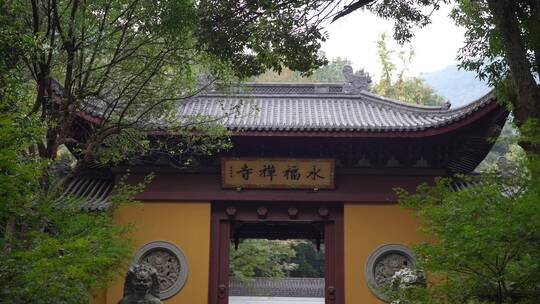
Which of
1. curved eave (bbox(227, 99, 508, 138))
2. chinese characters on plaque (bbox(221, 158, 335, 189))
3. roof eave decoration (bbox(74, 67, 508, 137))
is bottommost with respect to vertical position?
chinese characters on plaque (bbox(221, 158, 335, 189))

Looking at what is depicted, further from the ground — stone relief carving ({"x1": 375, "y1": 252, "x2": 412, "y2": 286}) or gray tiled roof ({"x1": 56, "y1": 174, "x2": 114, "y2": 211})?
gray tiled roof ({"x1": 56, "y1": 174, "x2": 114, "y2": 211})

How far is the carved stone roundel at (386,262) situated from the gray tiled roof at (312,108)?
1.90 metres

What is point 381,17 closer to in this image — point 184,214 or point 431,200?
point 431,200

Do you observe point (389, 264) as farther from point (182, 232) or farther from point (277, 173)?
point (182, 232)

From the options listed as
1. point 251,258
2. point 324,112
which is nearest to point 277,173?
point 324,112

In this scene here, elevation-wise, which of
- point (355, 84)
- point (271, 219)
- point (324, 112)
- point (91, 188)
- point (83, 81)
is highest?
point (355, 84)

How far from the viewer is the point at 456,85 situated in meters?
121

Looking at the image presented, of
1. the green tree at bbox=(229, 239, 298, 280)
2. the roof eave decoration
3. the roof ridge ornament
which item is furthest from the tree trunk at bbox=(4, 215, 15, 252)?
the green tree at bbox=(229, 239, 298, 280)

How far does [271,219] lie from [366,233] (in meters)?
1.45

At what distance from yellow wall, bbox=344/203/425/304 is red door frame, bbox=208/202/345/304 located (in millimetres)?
Result: 143

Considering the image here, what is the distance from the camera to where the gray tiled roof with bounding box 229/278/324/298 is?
23.1 meters

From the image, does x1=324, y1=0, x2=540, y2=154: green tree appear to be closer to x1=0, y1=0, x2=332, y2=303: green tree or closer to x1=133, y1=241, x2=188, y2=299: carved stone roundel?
x1=0, y1=0, x2=332, y2=303: green tree

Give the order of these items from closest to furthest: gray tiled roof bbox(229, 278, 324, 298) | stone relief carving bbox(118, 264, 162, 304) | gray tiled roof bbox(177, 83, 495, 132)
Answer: stone relief carving bbox(118, 264, 162, 304)
gray tiled roof bbox(177, 83, 495, 132)
gray tiled roof bbox(229, 278, 324, 298)

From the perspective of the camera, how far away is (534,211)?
3.95 meters
